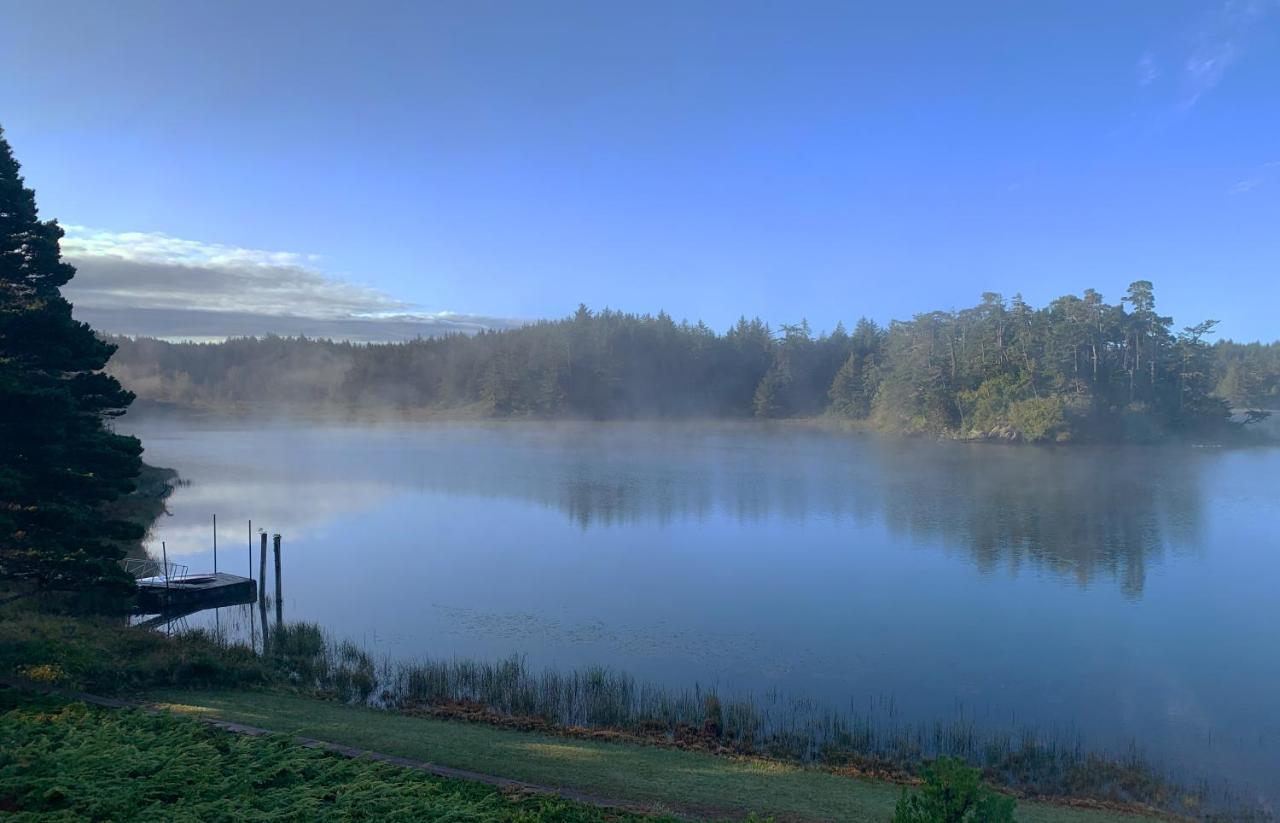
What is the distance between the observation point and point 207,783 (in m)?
6.95

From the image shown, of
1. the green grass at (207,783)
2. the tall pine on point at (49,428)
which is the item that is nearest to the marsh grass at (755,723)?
the tall pine on point at (49,428)

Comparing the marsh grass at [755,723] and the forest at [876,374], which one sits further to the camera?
the forest at [876,374]

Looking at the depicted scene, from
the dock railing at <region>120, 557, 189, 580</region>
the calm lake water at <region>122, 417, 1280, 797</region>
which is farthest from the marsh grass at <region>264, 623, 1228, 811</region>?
the dock railing at <region>120, 557, 189, 580</region>

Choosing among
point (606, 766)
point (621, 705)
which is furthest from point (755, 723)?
point (606, 766)

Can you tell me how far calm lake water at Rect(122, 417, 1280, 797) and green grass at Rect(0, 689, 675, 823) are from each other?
740cm

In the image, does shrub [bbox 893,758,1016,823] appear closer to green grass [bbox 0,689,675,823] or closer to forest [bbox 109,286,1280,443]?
green grass [bbox 0,689,675,823]

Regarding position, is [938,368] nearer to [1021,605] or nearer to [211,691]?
[1021,605]

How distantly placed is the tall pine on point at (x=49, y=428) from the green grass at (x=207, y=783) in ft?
20.2

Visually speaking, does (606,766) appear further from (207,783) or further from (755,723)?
(207,783)

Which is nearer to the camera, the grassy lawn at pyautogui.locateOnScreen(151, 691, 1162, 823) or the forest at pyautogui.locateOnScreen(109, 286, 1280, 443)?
the grassy lawn at pyautogui.locateOnScreen(151, 691, 1162, 823)

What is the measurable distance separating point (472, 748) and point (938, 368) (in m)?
67.7

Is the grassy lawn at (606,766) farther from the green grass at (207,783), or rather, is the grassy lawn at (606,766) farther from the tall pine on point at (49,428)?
the tall pine on point at (49,428)

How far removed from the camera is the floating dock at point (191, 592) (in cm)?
1866

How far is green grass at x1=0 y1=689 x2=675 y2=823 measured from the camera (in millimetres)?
6422
